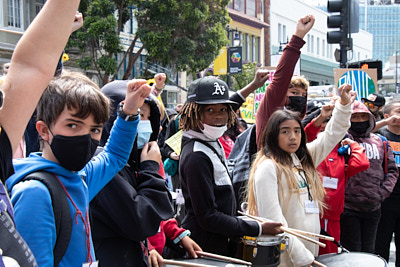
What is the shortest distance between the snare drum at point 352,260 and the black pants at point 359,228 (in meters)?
1.99

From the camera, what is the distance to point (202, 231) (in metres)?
3.23

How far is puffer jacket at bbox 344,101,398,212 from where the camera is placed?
5.30m

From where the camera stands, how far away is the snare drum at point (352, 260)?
3133 mm

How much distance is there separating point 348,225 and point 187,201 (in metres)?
2.67

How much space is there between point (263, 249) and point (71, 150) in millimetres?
1609

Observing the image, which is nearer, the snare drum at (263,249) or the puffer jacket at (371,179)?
the snare drum at (263,249)

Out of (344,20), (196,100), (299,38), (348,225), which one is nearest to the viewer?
(196,100)

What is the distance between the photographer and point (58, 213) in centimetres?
179

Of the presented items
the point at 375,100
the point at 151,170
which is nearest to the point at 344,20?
the point at 375,100

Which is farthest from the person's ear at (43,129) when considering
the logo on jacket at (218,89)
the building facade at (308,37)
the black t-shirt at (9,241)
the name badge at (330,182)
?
the building facade at (308,37)

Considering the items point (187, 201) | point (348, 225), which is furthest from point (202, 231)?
point (348, 225)

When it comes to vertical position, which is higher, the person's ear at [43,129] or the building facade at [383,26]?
the building facade at [383,26]

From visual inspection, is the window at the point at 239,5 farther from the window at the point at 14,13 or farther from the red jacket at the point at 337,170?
the red jacket at the point at 337,170

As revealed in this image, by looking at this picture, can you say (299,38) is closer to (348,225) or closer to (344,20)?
(348,225)
